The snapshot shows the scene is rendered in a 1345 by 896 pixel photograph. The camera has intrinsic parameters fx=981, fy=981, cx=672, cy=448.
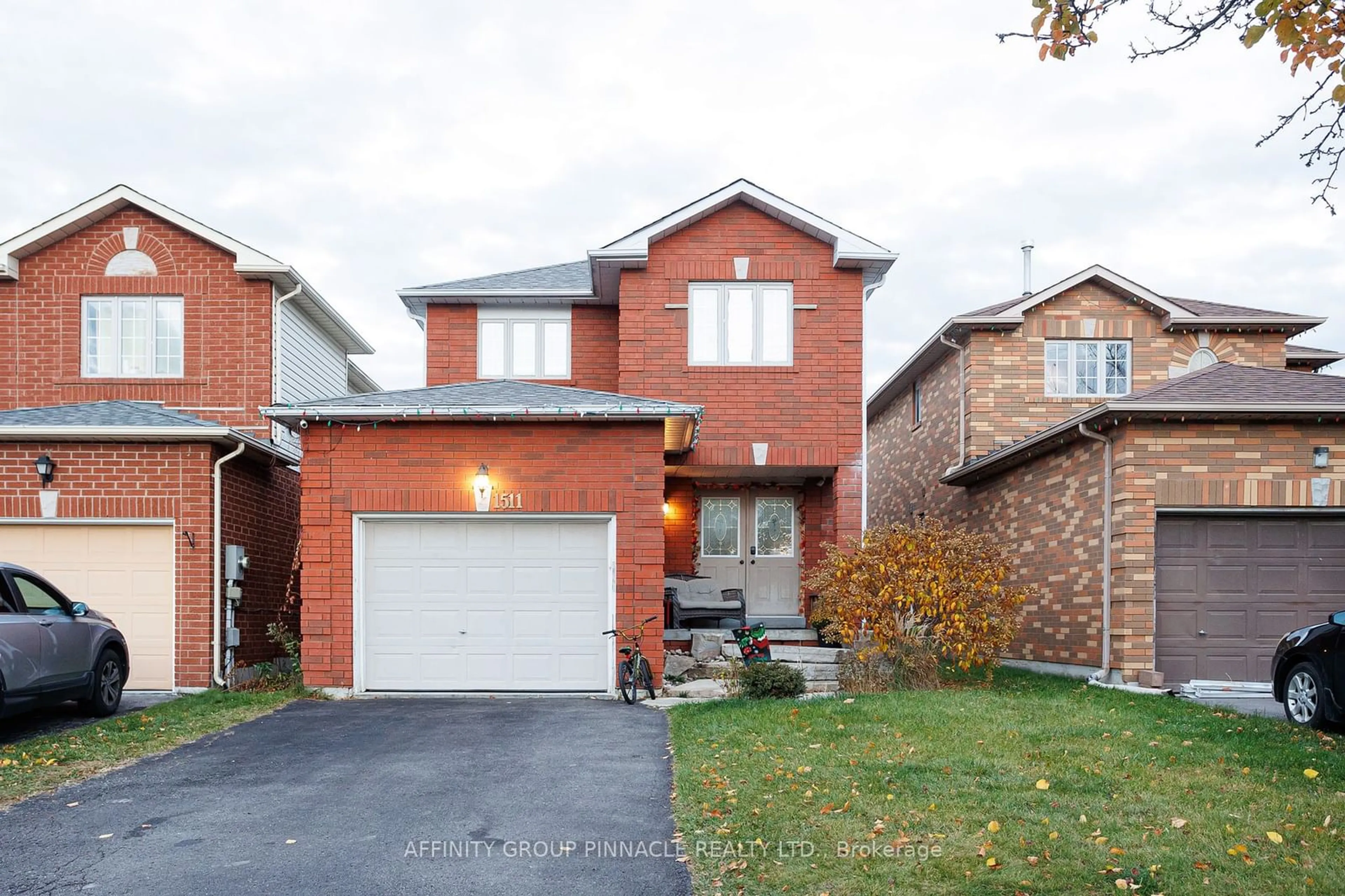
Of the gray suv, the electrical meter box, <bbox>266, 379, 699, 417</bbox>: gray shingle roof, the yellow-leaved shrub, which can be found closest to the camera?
the gray suv

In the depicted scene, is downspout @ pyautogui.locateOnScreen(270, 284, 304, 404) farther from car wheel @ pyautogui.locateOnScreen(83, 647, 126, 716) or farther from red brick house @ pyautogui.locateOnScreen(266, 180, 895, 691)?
car wheel @ pyautogui.locateOnScreen(83, 647, 126, 716)

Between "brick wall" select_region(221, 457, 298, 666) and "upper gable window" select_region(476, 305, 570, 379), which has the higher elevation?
"upper gable window" select_region(476, 305, 570, 379)

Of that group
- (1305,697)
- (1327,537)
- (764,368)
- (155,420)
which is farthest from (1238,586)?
(155,420)

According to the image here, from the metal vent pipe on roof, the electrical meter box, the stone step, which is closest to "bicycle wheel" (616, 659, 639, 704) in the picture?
the stone step

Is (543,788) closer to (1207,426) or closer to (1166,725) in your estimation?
(1166,725)

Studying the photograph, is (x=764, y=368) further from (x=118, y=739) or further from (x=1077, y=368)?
(x=118, y=739)

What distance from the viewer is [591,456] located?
40.2ft

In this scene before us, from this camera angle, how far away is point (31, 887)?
5016 mm

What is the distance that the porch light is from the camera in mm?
12266

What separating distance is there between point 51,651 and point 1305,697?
11723mm

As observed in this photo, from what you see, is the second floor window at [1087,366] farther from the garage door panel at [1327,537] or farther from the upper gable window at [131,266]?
the upper gable window at [131,266]

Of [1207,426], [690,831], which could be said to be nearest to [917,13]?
[690,831]

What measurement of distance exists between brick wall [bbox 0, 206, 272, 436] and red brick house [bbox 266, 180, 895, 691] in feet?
8.82

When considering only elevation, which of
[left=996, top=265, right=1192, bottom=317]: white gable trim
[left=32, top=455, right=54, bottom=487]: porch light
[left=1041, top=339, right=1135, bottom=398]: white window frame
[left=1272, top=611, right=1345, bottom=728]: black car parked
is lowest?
[left=1272, top=611, right=1345, bottom=728]: black car parked
